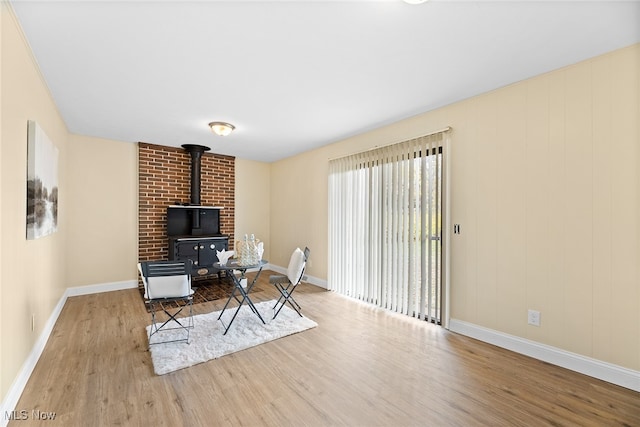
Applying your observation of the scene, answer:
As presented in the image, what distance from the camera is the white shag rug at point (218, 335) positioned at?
7.97 ft

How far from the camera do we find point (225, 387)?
2064 mm

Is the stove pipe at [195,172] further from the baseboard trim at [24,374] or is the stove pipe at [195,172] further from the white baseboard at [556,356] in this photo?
the white baseboard at [556,356]

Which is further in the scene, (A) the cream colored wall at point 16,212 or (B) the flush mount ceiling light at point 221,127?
(B) the flush mount ceiling light at point 221,127

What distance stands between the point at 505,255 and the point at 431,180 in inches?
42.9

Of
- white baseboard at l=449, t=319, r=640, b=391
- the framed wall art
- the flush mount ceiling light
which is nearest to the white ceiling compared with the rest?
the flush mount ceiling light

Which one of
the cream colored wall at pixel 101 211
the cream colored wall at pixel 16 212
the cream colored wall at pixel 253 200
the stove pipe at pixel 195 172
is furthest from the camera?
the cream colored wall at pixel 253 200

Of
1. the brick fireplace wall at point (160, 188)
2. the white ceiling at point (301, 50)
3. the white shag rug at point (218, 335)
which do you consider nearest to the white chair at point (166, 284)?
the white shag rug at point (218, 335)

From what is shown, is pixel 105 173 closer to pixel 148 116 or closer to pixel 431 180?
pixel 148 116

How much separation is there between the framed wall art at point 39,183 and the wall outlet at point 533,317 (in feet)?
13.9

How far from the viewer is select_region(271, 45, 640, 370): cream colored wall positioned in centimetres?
207

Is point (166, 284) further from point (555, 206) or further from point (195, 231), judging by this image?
point (555, 206)

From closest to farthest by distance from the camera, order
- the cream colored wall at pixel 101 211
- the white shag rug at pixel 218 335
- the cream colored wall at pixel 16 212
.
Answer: the cream colored wall at pixel 16 212
the white shag rug at pixel 218 335
the cream colored wall at pixel 101 211

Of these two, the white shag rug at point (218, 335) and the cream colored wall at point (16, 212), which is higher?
the cream colored wall at point (16, 212)

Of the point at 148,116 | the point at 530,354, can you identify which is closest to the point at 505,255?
the point at 530,354
